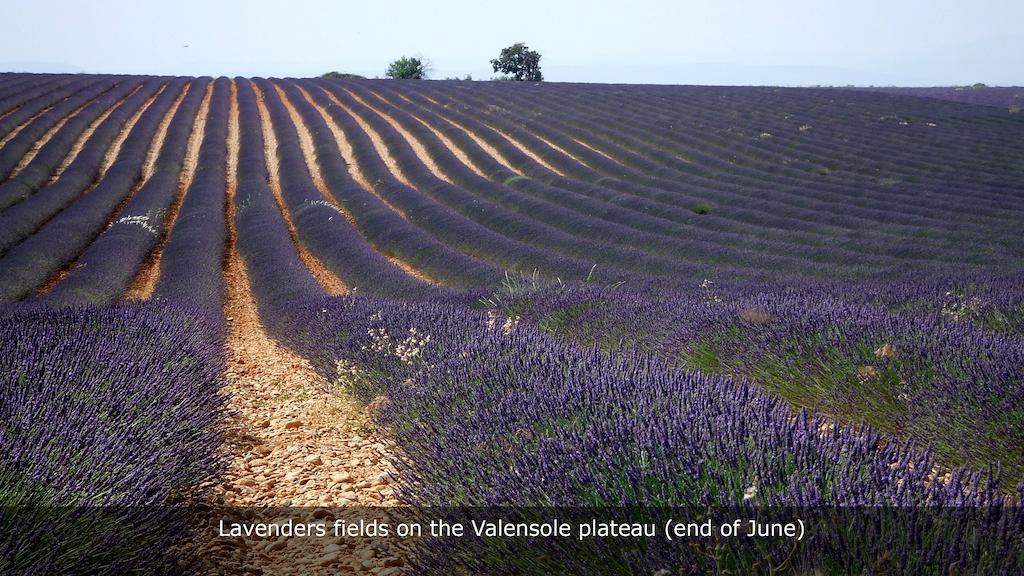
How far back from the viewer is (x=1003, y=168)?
56.2ft

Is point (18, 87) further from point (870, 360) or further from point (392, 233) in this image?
point (870, 360)

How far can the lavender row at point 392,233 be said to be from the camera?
1064 cm

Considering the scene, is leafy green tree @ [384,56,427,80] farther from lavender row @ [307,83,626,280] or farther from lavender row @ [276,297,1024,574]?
lavender row @ [276,297,1024,574]

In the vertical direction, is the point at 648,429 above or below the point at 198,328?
above

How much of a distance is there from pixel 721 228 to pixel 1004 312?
811cm

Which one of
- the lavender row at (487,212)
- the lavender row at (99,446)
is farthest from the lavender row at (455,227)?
the lavender row at (99,446)

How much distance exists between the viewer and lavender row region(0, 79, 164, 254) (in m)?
12.1

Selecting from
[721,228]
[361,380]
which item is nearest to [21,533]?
[361,380]

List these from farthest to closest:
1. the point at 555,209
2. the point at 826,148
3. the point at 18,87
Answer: the point at 18,87, the point at 826,148, the point at 555,209

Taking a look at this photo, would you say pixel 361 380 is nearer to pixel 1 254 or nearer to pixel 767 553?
pixel 767 553

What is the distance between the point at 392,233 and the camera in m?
12.8

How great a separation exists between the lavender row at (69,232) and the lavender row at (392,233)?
4452 mm

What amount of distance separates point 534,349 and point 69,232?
1115 centimetres

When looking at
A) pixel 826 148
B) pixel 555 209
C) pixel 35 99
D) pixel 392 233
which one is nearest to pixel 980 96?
pixel 826 148
